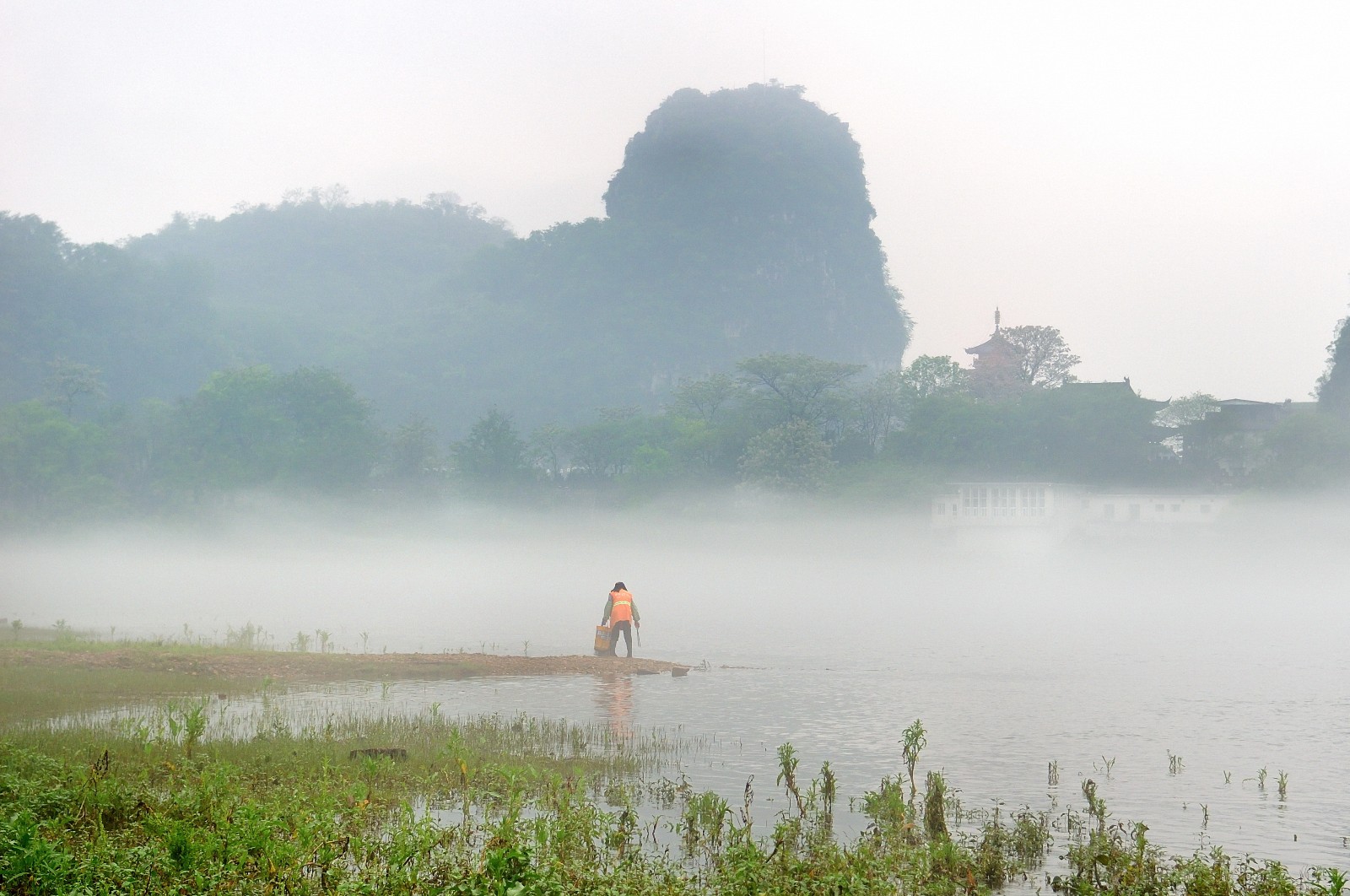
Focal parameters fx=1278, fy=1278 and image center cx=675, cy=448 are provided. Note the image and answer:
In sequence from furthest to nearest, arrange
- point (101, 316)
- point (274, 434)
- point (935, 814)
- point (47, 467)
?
1. point (101, 316)
2. point (274, 434)
3. point (47, 467)
4. point (935, 814)

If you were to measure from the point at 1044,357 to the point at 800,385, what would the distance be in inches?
1559

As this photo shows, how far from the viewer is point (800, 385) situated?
4377 inches

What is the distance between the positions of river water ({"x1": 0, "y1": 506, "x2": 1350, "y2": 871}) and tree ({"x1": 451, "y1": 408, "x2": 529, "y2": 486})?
4.13 meters

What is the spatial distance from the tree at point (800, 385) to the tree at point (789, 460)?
8214 mm

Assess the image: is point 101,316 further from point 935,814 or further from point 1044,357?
point 935,814

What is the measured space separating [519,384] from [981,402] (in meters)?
87.0

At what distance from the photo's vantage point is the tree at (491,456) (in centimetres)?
10756

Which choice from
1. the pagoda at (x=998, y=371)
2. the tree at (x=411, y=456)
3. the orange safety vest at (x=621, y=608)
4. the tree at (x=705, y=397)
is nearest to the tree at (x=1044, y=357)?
the pagoda at (x=998, y=371)

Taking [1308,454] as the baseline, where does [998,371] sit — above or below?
above

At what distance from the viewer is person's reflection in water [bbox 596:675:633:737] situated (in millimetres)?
21719

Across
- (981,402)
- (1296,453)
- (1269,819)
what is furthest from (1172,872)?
(981,402)

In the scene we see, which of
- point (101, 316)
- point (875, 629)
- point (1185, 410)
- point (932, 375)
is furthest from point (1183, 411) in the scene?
point (101, 316)

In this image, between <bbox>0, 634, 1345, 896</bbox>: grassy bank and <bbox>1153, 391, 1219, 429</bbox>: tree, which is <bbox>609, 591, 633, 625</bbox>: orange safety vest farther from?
<bbox>1153, 391, 1219, 429</bbox>: tree

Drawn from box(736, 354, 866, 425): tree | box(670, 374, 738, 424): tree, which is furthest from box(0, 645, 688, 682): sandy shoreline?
box(670, 374, 738, 424): tree
